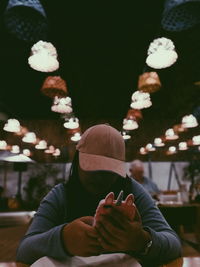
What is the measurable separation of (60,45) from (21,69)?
5.61ft

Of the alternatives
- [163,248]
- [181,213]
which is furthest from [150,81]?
[163,248]

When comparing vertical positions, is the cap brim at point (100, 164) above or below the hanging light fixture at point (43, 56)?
below

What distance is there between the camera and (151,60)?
4504 millimetres

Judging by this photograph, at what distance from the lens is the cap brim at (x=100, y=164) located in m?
1.13

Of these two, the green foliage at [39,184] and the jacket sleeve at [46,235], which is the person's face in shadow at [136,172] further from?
the green foliage at [39,184]

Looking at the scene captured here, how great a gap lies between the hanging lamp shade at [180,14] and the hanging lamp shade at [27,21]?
4.40ft

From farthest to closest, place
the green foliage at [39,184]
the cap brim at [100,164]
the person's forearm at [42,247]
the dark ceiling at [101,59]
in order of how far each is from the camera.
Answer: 1. the green foliage at [39,184]
2. the dark ceiling at [101,59]
3. the cap brim at [100,164]
4. the person's forearm at [42,247]

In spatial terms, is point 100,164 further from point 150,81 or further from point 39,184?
point 39,184

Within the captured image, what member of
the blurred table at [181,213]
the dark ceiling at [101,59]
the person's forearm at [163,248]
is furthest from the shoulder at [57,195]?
the blurred table at [181,213]

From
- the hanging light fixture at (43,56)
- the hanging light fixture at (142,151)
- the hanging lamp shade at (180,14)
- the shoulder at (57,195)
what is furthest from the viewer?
the hanging light fixture at (142,151)

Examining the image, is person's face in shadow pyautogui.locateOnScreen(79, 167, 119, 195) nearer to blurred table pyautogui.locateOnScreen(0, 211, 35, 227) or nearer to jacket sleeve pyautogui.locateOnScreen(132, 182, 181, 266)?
jacket sleeve pyautogui.locateOnScreen(132, 182, 181, 266)

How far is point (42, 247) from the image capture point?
1001mm

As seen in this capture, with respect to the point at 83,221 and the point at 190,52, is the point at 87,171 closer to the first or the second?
the point at 83,221

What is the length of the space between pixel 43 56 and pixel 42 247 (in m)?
3.87
